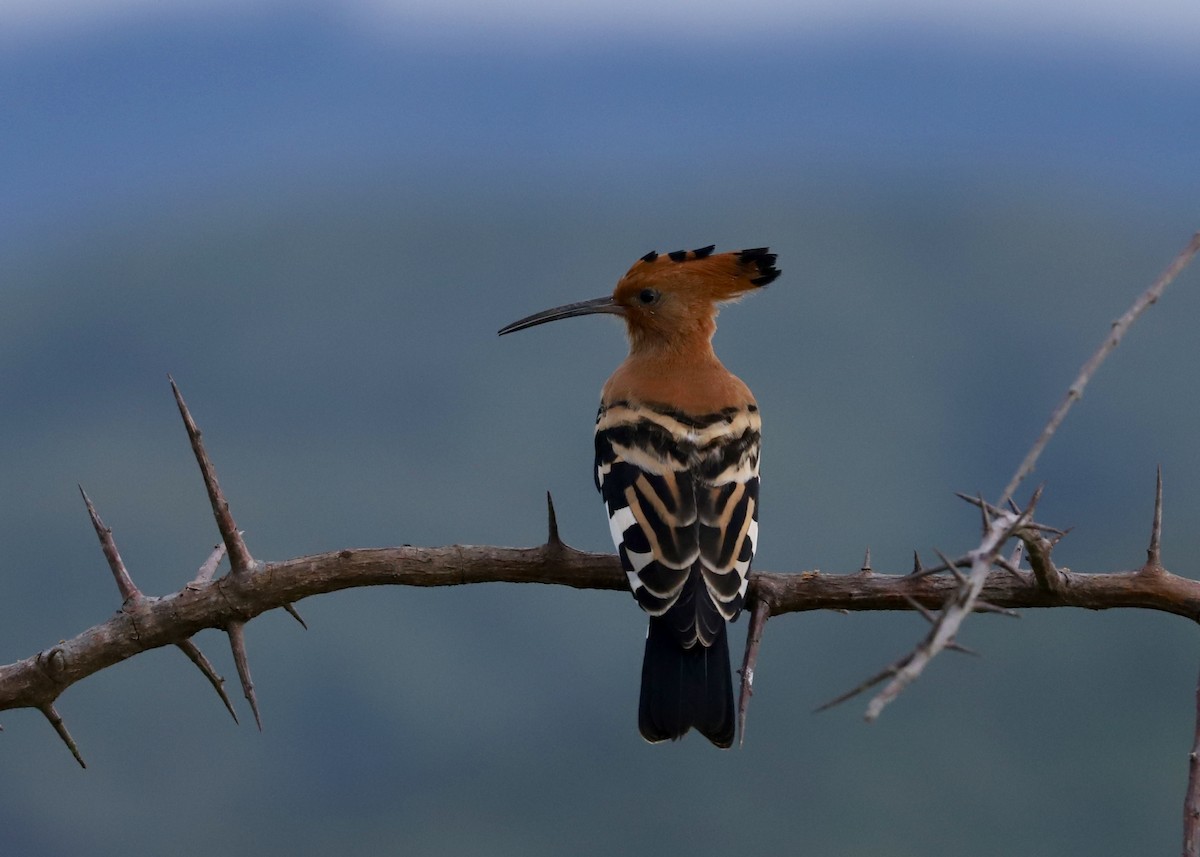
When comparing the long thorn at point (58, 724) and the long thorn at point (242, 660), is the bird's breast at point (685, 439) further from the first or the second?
the long thorn at point (58, 724)

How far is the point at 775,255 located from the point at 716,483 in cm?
131

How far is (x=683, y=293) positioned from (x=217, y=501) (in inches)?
102

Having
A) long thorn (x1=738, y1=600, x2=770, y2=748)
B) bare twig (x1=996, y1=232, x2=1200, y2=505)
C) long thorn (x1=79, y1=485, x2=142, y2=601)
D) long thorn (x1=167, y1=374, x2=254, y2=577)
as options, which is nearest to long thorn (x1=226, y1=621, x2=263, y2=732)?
long thorn (x1=167, y1=374, x2=254, y2=577)

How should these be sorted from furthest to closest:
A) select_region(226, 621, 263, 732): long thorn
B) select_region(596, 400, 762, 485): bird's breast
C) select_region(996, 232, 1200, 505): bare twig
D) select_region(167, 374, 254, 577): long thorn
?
select_region(596, 400, 762, 485): bird's breast < select_region(226, 621, 263, 732): long thorn < select_region(167, 374, 254, 577): long thorn < select_region(996, 232, 1200, 505): bare twig

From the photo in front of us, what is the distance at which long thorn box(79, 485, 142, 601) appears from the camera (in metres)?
2.91

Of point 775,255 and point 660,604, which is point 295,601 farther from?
point 775,255

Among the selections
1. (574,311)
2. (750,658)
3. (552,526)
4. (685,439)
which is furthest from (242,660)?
(574,311)

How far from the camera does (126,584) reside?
3096 mm

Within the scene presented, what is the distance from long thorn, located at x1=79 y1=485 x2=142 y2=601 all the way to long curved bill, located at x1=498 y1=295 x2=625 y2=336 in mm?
2090

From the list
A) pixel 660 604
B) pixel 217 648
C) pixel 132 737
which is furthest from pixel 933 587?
pixel 132 737

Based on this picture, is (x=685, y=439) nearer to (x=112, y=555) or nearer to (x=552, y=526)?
(x=552, y=526)

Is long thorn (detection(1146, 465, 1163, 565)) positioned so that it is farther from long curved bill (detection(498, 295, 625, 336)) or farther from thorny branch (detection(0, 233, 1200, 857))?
long curved bill (detection(498, 295, 625, 336))

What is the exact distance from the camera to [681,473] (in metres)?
3.95

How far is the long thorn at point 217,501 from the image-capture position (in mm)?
2676
